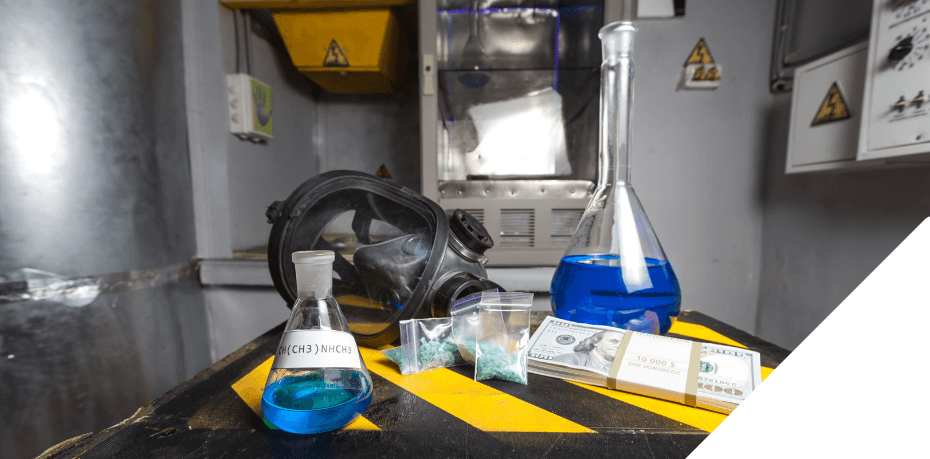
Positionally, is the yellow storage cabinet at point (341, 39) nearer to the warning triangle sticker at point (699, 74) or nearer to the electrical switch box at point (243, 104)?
the electrical switch box at point (243, 104)

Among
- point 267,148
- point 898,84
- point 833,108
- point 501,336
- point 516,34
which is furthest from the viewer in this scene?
point 267,148

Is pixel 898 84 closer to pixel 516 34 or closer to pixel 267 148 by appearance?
pixel 516 34

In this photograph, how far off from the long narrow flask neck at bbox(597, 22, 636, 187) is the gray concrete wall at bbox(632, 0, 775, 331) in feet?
3.50

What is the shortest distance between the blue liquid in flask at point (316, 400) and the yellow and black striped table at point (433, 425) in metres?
0.01

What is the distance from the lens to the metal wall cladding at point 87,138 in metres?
0.87

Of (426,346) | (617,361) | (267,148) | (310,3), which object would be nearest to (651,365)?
(617,361)

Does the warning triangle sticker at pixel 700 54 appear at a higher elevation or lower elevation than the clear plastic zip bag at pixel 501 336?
higher

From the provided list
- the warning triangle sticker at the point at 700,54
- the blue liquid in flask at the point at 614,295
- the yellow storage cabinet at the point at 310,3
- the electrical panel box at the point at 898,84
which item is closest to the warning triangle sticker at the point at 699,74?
the warning triangle sticker at the point at 700,54

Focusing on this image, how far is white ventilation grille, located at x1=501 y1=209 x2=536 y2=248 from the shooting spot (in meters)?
1.46

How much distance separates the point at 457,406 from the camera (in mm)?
391

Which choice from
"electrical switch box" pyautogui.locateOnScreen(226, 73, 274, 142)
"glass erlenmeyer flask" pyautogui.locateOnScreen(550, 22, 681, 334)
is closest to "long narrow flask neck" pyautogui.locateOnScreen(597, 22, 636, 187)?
"glass erlenmeyer flask" pyautogui.locateOnScreen(550, 22, 681, 334)

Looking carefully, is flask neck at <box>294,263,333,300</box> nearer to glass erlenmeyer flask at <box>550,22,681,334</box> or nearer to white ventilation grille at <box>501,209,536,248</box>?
glass erlenmeyer flask at <box>550,22,681,334</box>

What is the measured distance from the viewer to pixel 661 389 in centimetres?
40

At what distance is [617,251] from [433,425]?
12.8 inches
